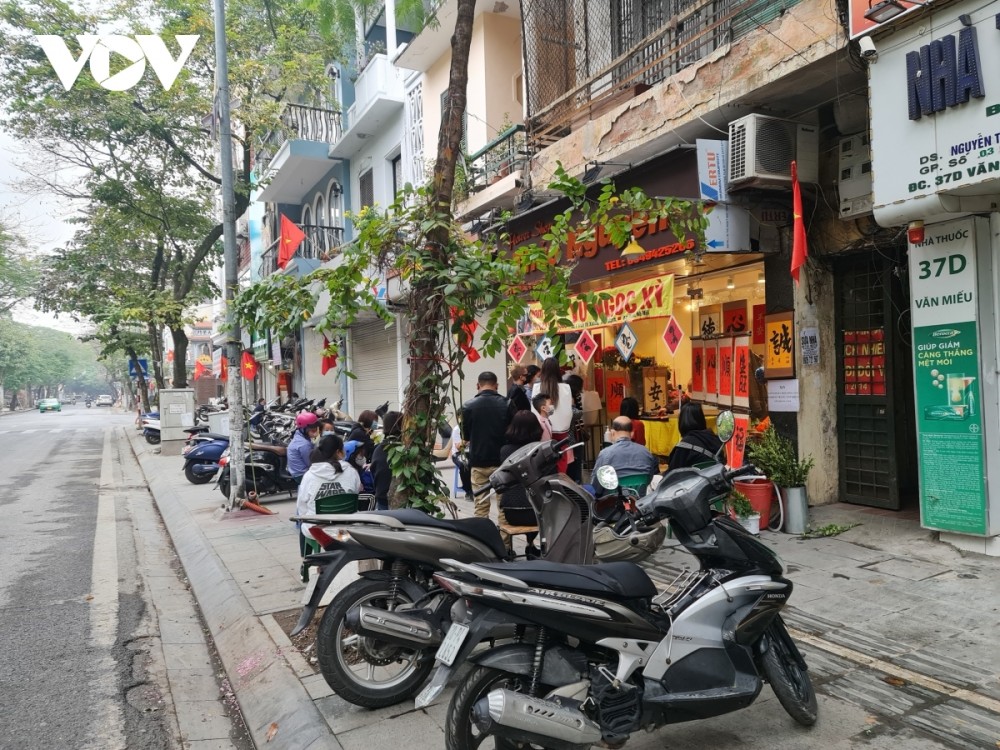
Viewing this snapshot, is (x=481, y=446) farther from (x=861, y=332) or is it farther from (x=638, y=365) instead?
(x=638, y=365)

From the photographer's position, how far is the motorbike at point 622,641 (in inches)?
108

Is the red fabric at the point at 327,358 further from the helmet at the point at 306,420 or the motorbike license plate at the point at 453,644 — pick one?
the motorbike license plate at the point at 453,644

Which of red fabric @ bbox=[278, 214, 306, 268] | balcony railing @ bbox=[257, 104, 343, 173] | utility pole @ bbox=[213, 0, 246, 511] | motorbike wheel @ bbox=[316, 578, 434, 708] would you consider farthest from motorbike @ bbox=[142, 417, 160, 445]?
motorbike wheel @ bbox=[316, 578, 434, 708]

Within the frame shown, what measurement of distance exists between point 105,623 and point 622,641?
4671 mm

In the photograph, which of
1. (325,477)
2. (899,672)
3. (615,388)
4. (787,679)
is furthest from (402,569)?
(615,388)

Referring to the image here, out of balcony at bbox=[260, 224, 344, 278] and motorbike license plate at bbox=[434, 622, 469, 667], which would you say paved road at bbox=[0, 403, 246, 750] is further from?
balcony at bbox=[260, 224, 344, 278]

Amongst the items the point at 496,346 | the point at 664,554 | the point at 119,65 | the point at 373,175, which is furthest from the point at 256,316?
the point at 119,65

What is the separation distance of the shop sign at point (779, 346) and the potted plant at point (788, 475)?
0.82 metres

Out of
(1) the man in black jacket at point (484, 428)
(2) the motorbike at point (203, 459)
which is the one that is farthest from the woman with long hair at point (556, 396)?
(2) the motorbike at point (203, 459)

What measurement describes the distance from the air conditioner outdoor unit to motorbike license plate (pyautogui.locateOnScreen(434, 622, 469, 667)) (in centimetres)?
558

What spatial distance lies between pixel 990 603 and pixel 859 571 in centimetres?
96

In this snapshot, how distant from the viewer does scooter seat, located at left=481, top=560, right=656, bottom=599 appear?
2.84m

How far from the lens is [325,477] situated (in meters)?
5.79

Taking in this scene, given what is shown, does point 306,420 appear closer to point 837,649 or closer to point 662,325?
point 662,325
